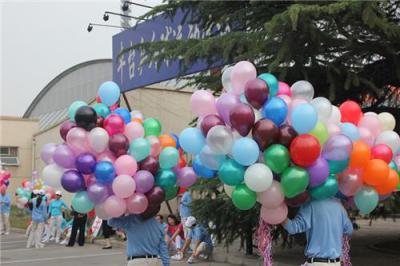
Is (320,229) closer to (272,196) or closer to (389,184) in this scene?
(272,196)

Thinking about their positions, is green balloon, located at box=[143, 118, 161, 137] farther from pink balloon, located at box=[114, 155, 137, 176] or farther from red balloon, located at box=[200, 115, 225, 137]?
red balloon, located at box=[200, 115, 225, 137]

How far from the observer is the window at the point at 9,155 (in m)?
35.2

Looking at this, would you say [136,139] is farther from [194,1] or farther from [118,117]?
[194,1]

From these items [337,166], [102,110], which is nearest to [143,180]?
[102,110]

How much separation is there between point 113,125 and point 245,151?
6.56ft

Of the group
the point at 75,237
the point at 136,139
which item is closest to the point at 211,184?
the point at 136,139

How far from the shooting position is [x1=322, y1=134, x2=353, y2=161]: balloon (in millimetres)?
5426

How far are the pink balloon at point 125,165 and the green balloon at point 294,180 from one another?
1.80 m

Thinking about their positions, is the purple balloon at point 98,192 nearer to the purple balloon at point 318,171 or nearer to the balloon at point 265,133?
the balloon at point 265,133

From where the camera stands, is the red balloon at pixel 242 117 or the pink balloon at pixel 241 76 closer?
the red balloon at pixel 242 117

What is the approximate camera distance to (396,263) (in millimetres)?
10391

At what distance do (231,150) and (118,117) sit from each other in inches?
73.6

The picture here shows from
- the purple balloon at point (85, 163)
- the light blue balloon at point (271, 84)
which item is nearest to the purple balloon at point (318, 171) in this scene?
the light blue balloon at point (271, 84)

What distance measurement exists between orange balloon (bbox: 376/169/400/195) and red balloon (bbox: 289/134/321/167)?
3.20 ft
